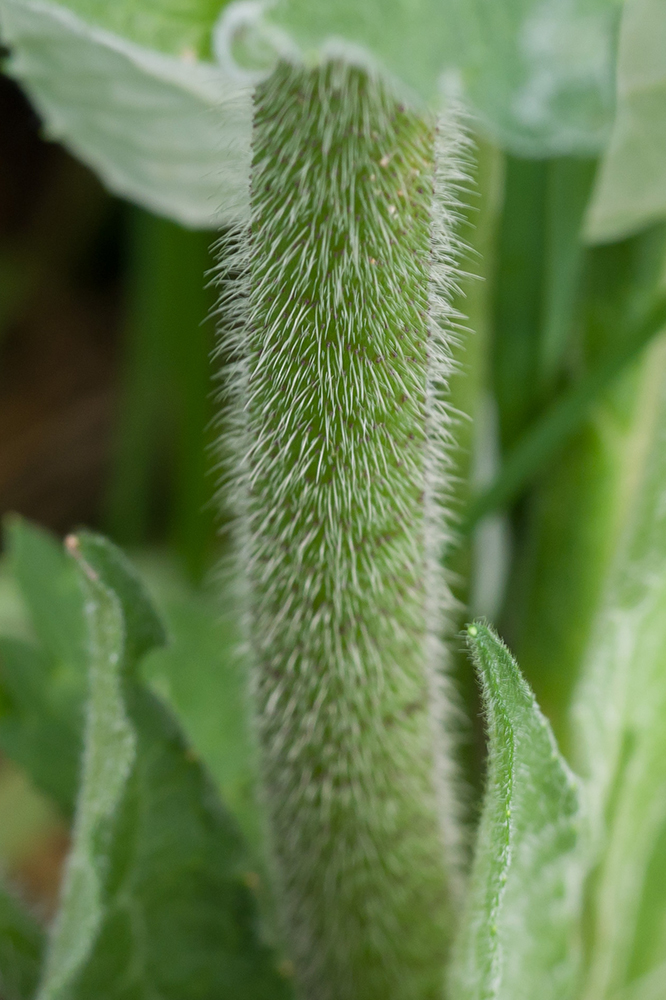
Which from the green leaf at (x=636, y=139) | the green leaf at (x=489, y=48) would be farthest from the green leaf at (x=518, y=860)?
the green leaf at (x=636, y=139)

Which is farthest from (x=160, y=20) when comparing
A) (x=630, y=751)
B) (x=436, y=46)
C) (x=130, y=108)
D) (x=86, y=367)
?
(x=86, y=367)

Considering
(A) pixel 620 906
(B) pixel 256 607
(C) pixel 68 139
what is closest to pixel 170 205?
(C) pixel 68 139

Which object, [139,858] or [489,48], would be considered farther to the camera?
[139,858]

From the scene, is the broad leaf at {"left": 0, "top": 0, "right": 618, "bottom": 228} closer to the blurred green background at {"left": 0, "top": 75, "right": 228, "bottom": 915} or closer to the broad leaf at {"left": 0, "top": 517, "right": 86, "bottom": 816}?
the broad leaf at {"left": 0, "top": 517, "right": 86, "bottom": 816}

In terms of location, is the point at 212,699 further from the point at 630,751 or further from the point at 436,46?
the point at 436,46

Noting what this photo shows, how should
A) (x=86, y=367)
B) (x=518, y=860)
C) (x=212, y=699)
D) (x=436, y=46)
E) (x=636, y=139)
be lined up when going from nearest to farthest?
(x=436, y=46) → (x=518, y=860) → (x=636, y=139) → (x=212, y=699) → (x=86, y=367)

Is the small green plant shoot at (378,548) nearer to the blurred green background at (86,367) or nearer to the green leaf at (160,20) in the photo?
the green leaf at (160,20)
